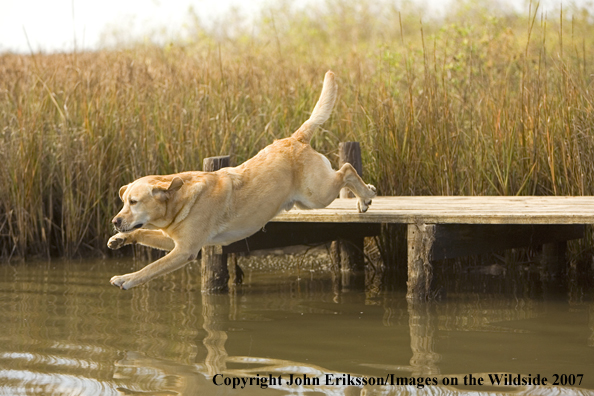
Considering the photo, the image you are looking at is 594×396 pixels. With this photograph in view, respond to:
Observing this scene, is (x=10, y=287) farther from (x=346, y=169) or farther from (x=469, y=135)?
(x=469, y=135)

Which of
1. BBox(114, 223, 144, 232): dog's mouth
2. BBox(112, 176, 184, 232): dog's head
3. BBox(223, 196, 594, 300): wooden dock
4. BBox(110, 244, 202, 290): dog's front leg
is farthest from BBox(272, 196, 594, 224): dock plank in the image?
BBox(114, 223, 144, 232): dog's mouth

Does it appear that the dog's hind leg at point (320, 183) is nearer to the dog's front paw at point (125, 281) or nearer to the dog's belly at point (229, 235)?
the dog's belly at point (229, 235)

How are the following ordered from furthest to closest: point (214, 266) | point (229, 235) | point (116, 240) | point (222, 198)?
1. point (214, 266)
2. point (229, 235)
3. point (222, 198)
4. point (116, 240)

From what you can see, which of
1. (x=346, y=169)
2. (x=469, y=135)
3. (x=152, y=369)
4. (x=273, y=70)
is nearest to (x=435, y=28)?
(x=273, y=70)

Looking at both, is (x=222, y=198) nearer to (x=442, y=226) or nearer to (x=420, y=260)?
(x=420, y=260)

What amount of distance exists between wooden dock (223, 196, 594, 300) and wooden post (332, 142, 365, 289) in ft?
1.23

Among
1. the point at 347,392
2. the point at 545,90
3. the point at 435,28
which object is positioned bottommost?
the point at 347,392

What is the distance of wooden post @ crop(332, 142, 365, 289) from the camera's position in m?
6.68

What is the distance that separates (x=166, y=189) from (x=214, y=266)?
171 cm

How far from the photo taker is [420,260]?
5.45 m

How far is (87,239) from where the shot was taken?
7.58m

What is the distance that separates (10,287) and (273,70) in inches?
170


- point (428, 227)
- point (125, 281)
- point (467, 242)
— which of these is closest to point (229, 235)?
point (125, 281)

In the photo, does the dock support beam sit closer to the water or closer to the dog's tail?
the water
